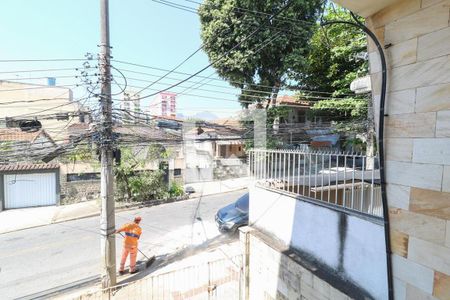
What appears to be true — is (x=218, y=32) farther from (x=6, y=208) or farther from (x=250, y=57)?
(x=6, y=208)

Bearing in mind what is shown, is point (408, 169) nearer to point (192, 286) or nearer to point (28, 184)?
point (192, 286)

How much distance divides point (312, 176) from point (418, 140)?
2.47m

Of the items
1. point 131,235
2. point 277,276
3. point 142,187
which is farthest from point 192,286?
point 142,187

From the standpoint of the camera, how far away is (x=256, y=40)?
42.6 ft

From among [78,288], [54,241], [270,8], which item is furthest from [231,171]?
[78,288]

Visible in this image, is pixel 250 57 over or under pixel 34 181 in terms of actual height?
over

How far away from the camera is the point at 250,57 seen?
12.7 meters

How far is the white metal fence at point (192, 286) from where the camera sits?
5.59 m

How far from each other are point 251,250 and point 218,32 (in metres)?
11.0

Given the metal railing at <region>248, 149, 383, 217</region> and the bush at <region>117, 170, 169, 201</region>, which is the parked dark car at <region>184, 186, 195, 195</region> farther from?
the metal railing at <region>248, 149, 383, 217</region>

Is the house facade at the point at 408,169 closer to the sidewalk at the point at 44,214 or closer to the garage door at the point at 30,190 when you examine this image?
the sidewalk at the point at 44,214

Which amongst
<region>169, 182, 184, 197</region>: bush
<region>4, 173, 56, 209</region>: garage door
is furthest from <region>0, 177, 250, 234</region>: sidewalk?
<region>169, 182, 184, 197</region>: bush

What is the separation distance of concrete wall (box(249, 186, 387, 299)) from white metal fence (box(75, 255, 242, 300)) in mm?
1424

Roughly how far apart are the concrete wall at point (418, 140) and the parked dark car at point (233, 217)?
660 cm
